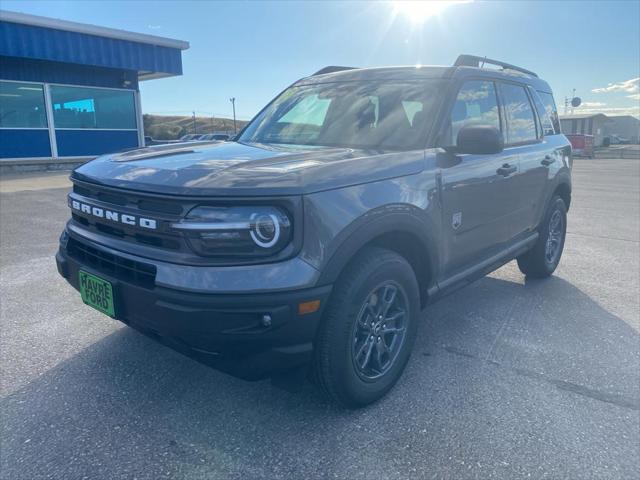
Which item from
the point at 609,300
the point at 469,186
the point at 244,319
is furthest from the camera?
the point at 609,300

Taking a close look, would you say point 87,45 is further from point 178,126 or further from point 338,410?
point 178,126

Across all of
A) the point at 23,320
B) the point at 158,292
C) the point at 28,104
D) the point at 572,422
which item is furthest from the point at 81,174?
the point at 28,104

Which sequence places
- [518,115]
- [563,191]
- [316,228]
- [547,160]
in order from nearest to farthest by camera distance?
[316,228] → [518,115] → [547,160] → [563,191]

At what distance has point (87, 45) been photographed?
1582 cm

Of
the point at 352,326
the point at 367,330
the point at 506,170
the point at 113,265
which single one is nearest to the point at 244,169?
the point at 113,265

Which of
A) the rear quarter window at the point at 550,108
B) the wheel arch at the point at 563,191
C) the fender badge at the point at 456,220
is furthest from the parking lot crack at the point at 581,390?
the rear quarter window at the point at 550,108

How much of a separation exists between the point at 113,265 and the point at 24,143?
→ 52.2 feet

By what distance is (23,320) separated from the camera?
3705 millimetres

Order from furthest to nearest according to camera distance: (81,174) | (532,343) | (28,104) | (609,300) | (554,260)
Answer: (28,104)
(554,260)
(609,300)
(532,343)
(81,174)

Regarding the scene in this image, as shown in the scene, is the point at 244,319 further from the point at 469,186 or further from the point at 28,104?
the point at 28,104

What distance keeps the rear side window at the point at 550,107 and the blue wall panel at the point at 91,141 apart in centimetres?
1577

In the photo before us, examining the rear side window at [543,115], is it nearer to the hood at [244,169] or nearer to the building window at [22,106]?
the hood at [244,169]

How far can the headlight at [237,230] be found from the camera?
208cm

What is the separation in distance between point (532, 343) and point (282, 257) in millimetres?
2295
